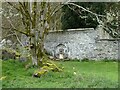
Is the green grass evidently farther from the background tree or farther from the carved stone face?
the background tree

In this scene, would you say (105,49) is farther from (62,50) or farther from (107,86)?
(107,86)

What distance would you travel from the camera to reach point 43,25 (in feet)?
38.9

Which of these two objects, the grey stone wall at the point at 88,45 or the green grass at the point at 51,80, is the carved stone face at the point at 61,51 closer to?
the grey stone wall at the point at 88,45

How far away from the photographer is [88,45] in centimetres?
1711

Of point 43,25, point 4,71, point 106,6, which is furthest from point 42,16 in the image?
point 106,6

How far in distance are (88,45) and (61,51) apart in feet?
4.62

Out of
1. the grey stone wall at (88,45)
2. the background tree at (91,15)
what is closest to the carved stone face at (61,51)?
the grey stone wall at (88,45)

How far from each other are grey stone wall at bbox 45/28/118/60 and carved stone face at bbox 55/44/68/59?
0.48 feet

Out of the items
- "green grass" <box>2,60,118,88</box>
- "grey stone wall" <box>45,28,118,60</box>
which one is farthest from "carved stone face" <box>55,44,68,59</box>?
"green grass" <box>2,60,118,88</box>

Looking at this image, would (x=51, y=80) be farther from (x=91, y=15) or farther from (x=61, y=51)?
(x=91, y=15)

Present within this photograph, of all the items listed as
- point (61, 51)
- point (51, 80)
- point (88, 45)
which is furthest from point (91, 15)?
point (51, 80)

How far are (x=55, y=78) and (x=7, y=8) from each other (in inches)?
334

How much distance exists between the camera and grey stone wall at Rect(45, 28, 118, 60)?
1686 centimetres

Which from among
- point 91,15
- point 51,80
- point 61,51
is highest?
point 91,15
